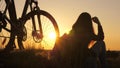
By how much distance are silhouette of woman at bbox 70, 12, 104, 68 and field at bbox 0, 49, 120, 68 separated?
3.18 ft

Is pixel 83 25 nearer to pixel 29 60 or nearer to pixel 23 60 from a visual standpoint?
pixel 29 60

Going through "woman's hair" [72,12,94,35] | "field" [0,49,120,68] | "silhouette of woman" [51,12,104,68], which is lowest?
"field" [0,49,120,68]

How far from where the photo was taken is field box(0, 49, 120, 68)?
1216cm

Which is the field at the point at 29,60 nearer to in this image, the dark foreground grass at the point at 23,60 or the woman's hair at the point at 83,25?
the dark foreground grass at the point at 23,60

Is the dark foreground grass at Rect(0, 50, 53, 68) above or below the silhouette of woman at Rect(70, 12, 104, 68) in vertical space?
below

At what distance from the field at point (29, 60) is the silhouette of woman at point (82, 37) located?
38.1 inches

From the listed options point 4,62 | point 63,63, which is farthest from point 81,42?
Result: point 4,62

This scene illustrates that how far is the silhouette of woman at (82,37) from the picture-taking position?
36.5 ft

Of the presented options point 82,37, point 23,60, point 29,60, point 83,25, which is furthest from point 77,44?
point 23,60

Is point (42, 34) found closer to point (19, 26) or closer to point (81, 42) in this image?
point (19, 26)

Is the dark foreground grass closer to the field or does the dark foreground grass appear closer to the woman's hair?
the field

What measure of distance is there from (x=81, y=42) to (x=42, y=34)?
423cm

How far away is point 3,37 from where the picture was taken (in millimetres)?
14727

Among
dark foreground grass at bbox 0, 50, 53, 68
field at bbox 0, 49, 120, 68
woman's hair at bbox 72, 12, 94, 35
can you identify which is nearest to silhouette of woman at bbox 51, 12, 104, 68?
woman's hair at bbox 72, 12, 94, 35
